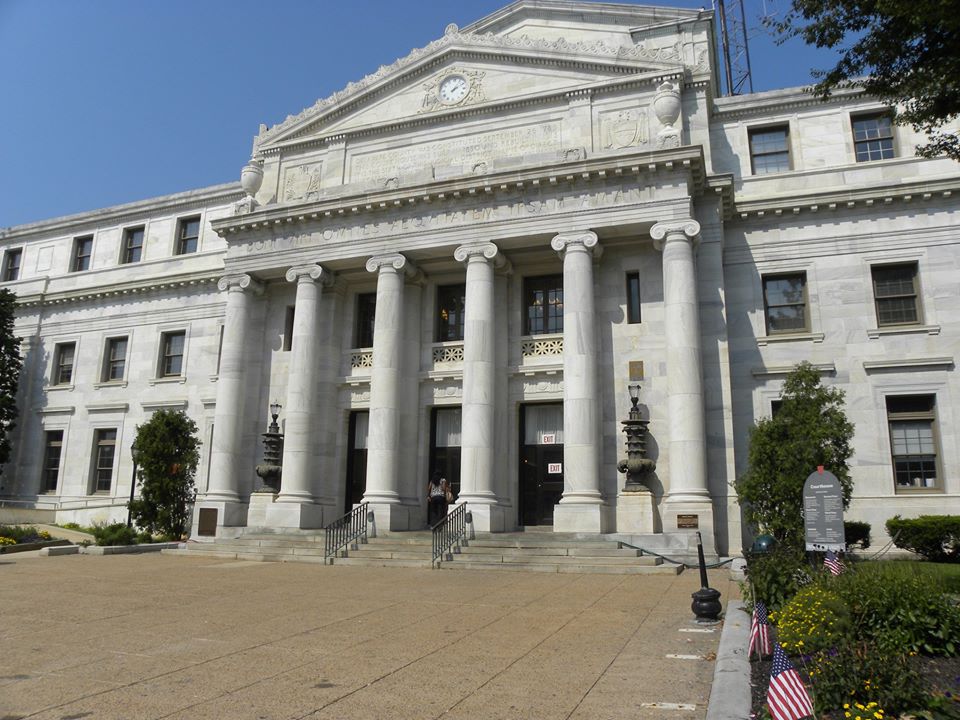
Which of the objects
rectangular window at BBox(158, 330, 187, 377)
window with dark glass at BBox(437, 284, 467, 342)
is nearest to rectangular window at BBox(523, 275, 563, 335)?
window with dark glass at BBox(437, 284, 467, 342)

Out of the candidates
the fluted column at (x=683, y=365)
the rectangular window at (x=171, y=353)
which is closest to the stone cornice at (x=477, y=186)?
the fluted column at (x=683, y=365)

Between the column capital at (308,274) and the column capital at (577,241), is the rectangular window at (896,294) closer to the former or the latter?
the column capital at (577,241)

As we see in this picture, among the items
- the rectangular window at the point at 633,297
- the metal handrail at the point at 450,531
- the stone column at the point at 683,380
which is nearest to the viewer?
the metal handrail at the point at 450,531

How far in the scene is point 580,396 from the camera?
20.3 metres

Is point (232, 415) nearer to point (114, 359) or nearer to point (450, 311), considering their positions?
point (450, 311)

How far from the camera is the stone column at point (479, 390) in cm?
2064

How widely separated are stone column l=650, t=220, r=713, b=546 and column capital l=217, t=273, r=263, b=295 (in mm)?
14225

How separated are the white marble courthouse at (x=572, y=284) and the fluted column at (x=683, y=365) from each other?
73 millimetres

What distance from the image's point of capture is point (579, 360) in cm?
2056

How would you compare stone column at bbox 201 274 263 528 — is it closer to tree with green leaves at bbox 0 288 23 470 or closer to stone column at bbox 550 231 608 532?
stone column at bbox 550 231 608 532

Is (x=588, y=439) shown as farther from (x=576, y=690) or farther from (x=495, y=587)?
(x=576, y=690)

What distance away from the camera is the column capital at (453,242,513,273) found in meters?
22.5

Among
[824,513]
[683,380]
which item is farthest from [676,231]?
[824,513]

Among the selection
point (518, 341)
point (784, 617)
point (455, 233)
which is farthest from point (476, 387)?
point (784, 617)
